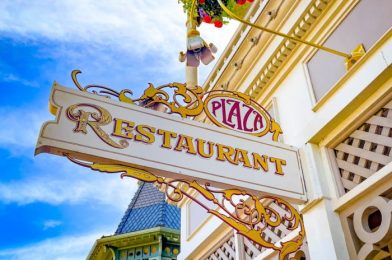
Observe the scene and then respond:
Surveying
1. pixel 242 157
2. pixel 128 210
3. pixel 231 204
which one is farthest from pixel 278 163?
pixel 128 210

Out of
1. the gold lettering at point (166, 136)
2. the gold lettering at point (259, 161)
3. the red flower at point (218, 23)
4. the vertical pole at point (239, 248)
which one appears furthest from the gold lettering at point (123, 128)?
the red flower at point (218, 23)

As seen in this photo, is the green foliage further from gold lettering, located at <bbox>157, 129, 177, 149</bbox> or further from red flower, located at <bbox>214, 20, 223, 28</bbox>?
gold lettering, located at <bbox>157, 129, 177, 149</bbox>

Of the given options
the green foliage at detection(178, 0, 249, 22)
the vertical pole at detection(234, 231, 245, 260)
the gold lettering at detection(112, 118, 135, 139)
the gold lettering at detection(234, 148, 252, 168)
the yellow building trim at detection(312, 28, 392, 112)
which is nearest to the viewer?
the gold lettering at detection(112, 118, 135, 139)

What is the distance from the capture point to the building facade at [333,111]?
3.18 metres

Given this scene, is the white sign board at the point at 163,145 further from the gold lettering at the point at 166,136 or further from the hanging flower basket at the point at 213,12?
the hanging flower basket at the point at 213,12

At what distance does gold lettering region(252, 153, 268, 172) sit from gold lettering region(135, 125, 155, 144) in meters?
0.82

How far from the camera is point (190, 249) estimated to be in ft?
19.5

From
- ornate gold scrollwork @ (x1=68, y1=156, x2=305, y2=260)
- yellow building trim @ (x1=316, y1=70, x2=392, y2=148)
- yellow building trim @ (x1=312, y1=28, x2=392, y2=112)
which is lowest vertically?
ornate gold scrollwork @ (x1=68, y1=156, x2=305, y2=260)

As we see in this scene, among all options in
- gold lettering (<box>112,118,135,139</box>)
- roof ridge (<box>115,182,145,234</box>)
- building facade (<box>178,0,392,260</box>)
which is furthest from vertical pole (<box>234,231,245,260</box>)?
roof ridge (<box>115,182,145,234</box>)

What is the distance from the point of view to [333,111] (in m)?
3.65

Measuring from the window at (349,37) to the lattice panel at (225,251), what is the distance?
6.72 ft

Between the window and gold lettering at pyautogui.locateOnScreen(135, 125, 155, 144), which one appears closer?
gold lettering at pyautogui.locateOnScreen(135, 125, 155, 144)

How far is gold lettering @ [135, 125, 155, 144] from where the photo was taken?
3.19 metres

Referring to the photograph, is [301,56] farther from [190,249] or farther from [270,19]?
[190,249]
